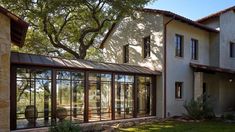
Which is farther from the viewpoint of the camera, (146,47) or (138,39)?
(138,39)

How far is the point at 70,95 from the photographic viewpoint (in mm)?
15555

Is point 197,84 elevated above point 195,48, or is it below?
below

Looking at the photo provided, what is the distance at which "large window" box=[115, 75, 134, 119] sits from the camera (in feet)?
58.5

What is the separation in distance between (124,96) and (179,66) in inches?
191

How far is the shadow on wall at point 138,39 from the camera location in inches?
789

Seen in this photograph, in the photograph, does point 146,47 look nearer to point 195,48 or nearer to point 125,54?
point 125,54

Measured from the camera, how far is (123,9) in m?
21.3

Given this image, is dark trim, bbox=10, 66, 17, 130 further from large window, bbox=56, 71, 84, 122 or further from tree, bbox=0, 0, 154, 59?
tree, bbox=0, 0, 154, 59

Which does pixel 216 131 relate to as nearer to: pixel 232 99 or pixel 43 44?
pixel 232 99

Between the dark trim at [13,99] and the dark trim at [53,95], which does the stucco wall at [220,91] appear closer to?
the dark trim at [53,95]

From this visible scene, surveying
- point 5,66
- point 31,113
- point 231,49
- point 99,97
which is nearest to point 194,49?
point 231,49

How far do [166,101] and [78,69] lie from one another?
681 cm

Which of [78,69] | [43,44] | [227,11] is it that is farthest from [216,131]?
[43,44]

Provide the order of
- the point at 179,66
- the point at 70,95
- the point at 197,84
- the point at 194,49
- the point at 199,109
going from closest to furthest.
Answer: the point at 70,95
the point at 199,109
the point at 179,66
the point at 197,84
the point at 194,49
